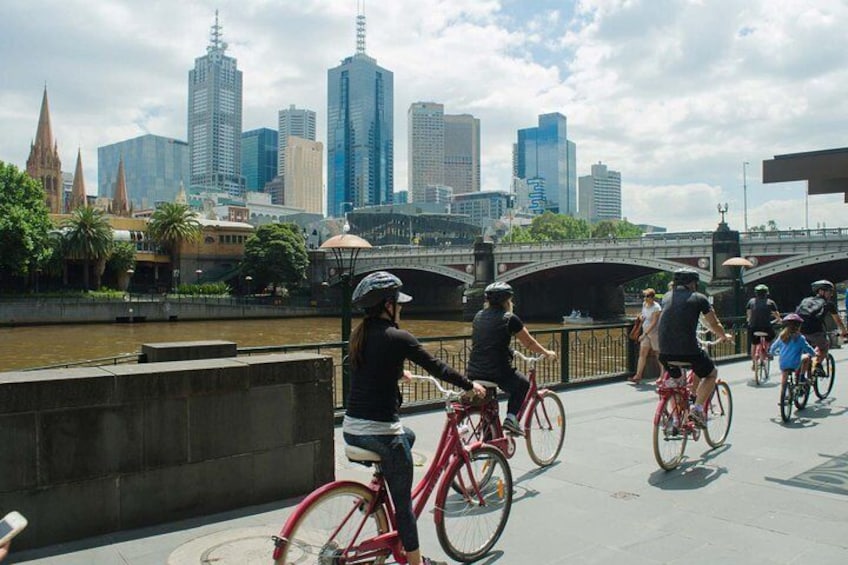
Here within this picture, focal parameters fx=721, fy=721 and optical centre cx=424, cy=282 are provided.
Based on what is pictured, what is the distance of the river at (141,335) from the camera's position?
1384 inches

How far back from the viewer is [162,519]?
16.8ft

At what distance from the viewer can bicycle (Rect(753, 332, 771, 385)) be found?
40.0 ft

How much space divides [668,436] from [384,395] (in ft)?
12.2

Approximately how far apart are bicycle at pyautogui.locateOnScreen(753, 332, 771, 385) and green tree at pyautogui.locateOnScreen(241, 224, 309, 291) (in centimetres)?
5843

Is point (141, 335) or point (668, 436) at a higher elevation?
point (668, 436)

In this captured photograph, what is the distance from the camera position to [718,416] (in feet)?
24.5

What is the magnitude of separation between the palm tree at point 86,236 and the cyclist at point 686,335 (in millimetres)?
62619

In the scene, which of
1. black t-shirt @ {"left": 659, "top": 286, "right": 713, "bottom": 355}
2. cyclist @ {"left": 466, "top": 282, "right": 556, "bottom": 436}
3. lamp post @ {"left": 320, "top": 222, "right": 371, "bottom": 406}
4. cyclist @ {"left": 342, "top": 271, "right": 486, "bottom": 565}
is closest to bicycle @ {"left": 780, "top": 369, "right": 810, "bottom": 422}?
black t-shirt @ {"left": 659, "top": 286, "right": 713, "bottom": 355}

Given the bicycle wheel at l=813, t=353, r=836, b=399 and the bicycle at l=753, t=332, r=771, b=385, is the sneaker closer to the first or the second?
the bicycle wheel at l=813, t=353, r=836, b=399

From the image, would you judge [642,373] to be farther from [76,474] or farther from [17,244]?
[17,244]

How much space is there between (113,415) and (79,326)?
51.8m

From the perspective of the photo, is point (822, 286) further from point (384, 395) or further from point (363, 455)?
point (363, 455)

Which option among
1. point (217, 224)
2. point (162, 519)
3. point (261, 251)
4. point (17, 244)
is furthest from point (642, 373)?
point (217, 224)

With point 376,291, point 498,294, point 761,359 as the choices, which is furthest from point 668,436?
point 761,359
